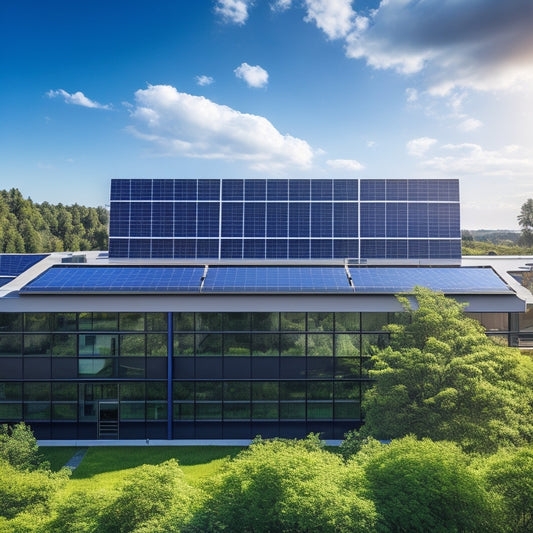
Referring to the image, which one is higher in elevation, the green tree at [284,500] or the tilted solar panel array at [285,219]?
the tilted solar panel array at [285,219]

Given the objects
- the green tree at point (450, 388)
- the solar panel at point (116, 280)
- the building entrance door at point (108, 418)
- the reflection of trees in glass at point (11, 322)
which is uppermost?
the solar panel at point (116, 280)

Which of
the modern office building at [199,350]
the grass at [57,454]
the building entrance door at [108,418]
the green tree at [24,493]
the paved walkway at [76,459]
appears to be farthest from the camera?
the building entrance door at [108,418]

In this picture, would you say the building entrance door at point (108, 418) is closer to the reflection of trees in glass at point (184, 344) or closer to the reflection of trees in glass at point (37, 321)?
the reflection of trees in glass at point (184, 344)

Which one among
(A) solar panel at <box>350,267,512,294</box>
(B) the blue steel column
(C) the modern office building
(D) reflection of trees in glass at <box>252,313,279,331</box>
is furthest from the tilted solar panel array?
(B) the blue steel column

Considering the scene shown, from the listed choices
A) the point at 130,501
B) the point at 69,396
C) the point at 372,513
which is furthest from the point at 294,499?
the point at 69,396

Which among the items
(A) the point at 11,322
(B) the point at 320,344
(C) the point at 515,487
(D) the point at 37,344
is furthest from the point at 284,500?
(A) the point at 11,322

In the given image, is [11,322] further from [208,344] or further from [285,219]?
[285,219]

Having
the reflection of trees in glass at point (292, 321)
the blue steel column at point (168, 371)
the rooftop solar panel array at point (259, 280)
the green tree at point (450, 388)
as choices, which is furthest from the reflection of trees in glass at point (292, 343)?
the blue steel column at point (168, 371)
